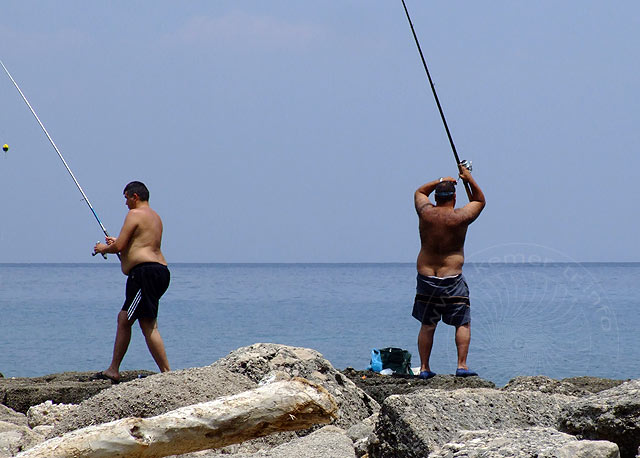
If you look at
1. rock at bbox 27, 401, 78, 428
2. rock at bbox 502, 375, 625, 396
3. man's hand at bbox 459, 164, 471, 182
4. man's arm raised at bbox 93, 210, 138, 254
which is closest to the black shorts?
man's arm raised at bbox 93, 210, 138, 254

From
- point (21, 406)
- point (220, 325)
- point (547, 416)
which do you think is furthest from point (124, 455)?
point (220, 325)

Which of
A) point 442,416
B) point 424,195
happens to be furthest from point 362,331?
point 442,416

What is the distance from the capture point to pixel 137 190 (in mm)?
8258

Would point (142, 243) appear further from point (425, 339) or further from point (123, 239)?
point (425, 339)

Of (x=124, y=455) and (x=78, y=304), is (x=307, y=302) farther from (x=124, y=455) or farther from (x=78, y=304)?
(x=124, y=455)

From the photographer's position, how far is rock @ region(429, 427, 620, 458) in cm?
342

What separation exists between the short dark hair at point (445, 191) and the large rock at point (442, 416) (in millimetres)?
3201

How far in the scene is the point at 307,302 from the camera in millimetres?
39531

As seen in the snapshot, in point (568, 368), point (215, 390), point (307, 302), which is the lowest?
point (307, 302)

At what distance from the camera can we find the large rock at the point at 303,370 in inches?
257

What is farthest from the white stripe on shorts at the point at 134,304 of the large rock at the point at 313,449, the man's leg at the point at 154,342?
the large rock at the point at 313,449

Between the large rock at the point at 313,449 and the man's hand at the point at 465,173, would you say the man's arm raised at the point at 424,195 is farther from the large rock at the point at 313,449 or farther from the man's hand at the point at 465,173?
the large rock at the point at 313,449

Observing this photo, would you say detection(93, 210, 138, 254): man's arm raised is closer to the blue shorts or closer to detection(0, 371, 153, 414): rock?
detection(0, 371, 153, 414): rock

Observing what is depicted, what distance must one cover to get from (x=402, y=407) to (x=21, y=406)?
3905mm
